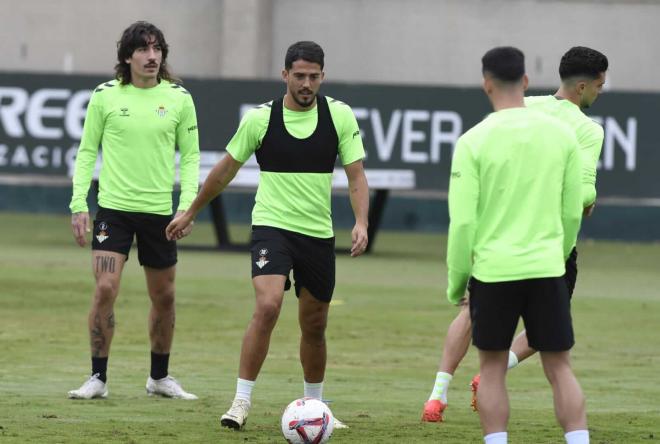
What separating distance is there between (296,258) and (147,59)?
6.26 ft

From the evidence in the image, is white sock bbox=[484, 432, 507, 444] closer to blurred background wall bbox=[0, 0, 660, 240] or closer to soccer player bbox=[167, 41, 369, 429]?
soccer player bbox=[167, 41, 369, 429]

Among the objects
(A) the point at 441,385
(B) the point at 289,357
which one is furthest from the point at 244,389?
(B) the point at 289,357

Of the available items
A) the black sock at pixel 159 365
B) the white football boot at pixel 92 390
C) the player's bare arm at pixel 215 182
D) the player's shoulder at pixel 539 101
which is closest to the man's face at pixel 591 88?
the player's shoulder at pixel 539 101

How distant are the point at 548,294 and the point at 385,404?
3.51 meters

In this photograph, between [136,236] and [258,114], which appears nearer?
[258,114]

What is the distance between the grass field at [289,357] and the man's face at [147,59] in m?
2.13

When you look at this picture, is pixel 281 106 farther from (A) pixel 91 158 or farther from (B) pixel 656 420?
(B) pixel 656 420

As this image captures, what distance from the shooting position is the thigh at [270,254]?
897 cm

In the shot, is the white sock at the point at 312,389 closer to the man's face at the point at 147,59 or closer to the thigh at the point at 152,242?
the thigh at the point at 152,242

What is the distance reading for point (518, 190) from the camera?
690 cm

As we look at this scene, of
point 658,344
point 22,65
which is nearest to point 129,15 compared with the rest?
point 22,65

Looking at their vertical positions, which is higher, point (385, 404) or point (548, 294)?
point (548, 294)

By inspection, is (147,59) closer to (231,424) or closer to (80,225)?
(80,225)

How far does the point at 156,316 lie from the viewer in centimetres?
1047
